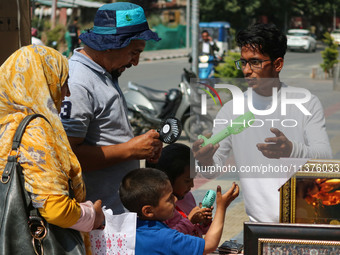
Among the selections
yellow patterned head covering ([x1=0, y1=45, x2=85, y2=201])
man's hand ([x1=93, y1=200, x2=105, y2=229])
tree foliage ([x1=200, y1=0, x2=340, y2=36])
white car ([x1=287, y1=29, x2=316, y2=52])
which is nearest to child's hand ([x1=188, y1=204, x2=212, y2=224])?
man's hand ([x1=93, y1=200, x2=105, y2=229])

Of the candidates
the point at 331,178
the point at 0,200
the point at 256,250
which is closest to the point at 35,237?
the point at 0,200

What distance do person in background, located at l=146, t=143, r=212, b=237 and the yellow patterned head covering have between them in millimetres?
705

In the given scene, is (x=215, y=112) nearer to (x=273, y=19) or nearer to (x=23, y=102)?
(x=23, y=102)

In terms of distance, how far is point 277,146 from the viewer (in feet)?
8.20

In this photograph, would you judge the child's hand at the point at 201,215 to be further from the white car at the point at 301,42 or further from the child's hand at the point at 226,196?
the white car at the point at 301,42

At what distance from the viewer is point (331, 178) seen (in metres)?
2.40

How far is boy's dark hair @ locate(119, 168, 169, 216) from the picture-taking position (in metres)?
2.66

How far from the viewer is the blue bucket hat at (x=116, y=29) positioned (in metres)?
2.91

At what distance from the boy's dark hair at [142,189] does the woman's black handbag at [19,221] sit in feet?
1.40

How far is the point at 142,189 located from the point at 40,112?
57cm

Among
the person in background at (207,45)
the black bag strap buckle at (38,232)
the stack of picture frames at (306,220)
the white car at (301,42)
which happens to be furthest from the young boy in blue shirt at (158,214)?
the white car at (301,42)

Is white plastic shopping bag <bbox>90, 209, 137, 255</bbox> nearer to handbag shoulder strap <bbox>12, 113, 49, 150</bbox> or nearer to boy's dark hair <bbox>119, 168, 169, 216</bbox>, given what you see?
boy's dark hair <bbox>119, 168, 169, 216</bbox>

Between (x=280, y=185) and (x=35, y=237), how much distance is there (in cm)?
95

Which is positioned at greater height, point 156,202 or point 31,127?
point 31,127
